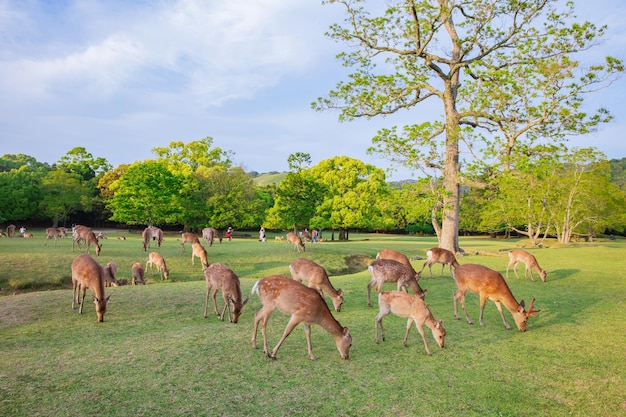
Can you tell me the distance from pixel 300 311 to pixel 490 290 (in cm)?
496

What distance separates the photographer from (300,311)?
22.2 feet

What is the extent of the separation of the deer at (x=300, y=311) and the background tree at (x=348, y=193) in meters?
39.1

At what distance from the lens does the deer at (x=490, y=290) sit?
881 centimetres

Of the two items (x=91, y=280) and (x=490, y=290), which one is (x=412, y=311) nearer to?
(x=490, y=290)

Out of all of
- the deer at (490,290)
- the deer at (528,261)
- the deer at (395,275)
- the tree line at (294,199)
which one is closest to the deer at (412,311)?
the deer at (490,290)

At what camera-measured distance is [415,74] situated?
2322 cm

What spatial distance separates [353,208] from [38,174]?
A: 45.3 metres

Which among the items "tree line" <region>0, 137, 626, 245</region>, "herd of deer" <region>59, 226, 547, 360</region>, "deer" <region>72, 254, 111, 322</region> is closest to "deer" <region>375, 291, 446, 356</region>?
"herd of deer" <region>59, 226, 547, 360</region>

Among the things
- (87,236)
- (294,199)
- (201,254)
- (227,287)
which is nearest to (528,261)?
(227,287)

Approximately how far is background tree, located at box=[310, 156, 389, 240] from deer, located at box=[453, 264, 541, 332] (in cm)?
3582

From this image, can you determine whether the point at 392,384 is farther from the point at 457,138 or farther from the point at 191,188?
the point at 191,188

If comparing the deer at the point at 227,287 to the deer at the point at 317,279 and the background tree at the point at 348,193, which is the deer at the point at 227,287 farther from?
the background tree at the point at 348,193

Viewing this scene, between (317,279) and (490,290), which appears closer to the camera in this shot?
(490,290)

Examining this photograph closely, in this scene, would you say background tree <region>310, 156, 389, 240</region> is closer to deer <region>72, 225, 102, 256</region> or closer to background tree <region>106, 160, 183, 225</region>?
background tree <region>106, 160, 183, 225</region>
